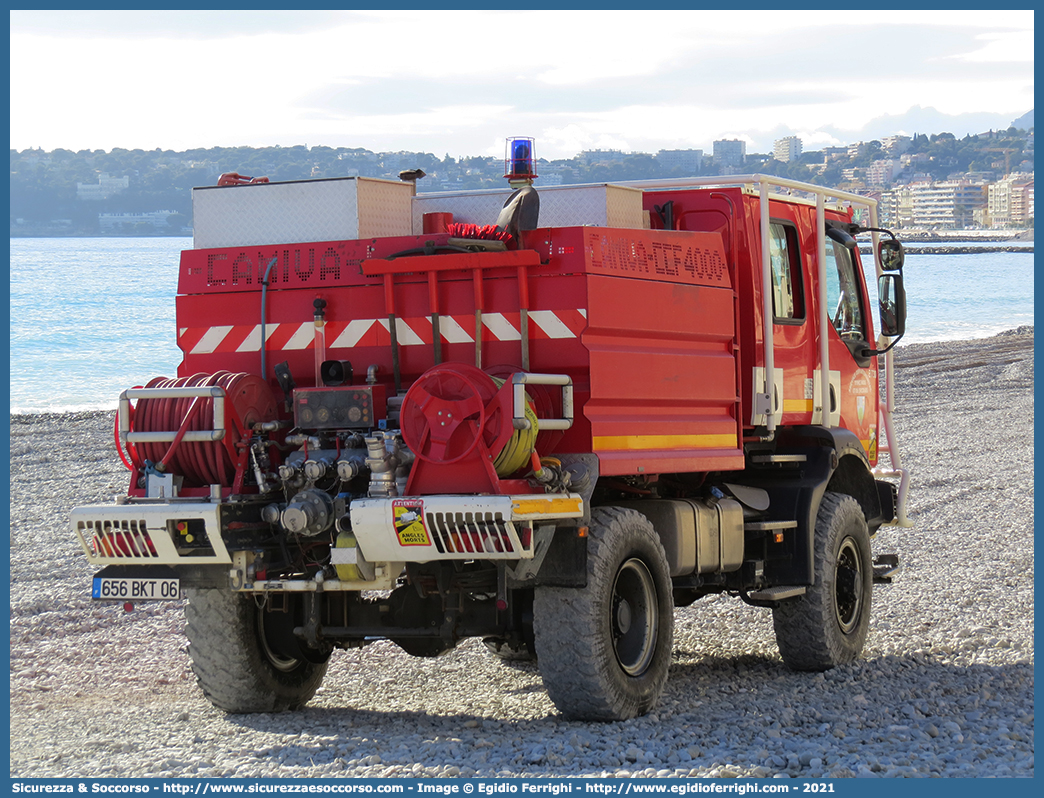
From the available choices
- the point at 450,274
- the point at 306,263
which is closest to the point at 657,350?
the point at 450,274

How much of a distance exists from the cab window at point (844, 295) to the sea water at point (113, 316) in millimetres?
12289

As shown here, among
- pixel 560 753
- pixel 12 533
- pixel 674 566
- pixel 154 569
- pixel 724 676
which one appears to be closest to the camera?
pixel 560 753

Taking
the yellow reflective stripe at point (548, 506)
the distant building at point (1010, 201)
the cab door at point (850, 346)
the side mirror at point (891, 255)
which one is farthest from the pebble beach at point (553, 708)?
the distant building at point (1010, 201)

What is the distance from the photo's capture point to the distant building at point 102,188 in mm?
71812

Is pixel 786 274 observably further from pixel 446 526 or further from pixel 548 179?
pixel 446 526

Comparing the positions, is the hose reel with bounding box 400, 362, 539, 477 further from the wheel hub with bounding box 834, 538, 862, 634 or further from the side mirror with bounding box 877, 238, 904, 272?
the side mirror with bounding box 877, 238, 904, 272

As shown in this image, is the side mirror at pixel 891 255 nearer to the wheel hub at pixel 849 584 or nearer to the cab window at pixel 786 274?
the cab window at pixel 786 274

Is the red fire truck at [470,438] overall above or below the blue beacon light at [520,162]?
below

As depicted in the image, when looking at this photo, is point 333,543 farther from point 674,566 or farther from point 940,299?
point 940,299

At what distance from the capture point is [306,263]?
794 cm

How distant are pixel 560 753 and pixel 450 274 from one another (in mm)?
2587

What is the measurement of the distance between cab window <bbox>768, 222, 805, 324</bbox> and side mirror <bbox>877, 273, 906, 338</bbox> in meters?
0.67

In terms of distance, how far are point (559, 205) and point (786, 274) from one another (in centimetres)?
205

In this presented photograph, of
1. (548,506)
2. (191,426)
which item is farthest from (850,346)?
(191,426)
